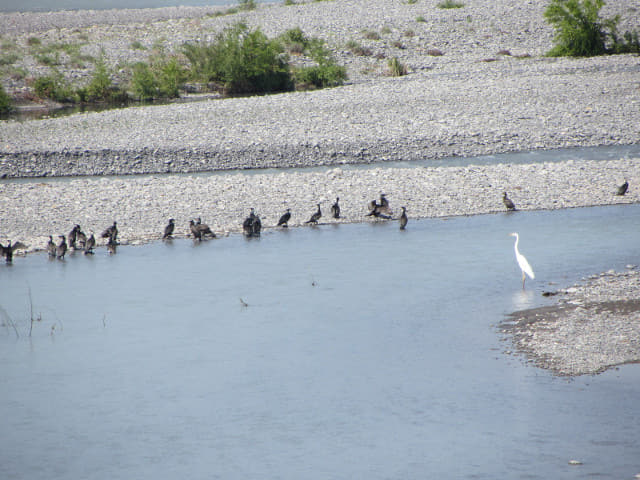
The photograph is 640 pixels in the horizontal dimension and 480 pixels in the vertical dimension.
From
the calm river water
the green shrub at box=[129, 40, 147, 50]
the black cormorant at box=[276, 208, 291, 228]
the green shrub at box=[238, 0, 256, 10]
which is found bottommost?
the calm river water

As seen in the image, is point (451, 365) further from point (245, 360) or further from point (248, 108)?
point (248, 108)

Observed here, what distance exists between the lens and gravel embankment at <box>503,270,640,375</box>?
11930mm

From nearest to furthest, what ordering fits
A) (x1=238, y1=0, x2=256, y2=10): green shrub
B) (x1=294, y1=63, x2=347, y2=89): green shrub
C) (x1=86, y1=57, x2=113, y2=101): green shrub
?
(x1=294, y1=63, x2=347, y2=89): green shrub, (x1=86, y1=57, x2=113, y2=101): green shrub, (x1=238, y1=0, x2=256, y2=10): green shrub

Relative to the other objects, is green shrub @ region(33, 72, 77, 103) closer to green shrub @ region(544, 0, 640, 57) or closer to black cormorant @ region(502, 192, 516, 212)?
green shrub @ region(544, 0, 640, 57)

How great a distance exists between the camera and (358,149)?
92.9 feet

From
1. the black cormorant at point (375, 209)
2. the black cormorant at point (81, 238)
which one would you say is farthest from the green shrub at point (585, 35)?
the black cormorant at point (81, 238)

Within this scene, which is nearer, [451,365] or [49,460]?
[49,460]

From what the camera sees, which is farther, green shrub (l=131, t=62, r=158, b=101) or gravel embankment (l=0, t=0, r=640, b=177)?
green shrub (l=131, t=62, r=158, b=101)

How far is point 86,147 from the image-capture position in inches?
1164

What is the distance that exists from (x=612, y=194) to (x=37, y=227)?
1521 centimetres

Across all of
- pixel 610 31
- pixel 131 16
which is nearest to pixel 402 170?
pixel 610 31

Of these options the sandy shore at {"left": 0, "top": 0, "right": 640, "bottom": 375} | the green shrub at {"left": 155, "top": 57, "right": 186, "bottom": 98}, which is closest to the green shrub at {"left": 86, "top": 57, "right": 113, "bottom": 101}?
the green shrub at {"left": 155, "top": 57, "right": 186, "bottom": 98}

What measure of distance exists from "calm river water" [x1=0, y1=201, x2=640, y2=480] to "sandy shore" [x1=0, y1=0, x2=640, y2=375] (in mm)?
1323

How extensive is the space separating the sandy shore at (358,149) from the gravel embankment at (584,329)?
0.05 metres
